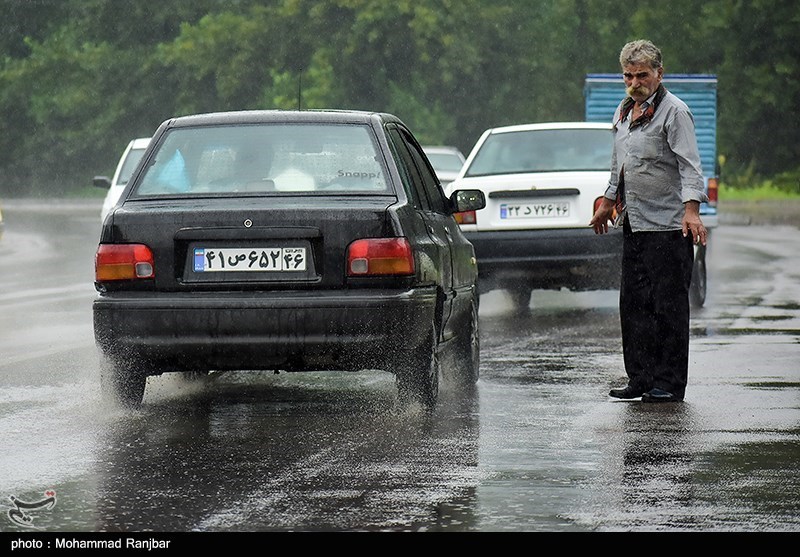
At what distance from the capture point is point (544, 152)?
14.8 meters

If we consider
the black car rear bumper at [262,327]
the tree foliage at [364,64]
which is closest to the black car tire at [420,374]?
the black car rear bumper at [262,327]

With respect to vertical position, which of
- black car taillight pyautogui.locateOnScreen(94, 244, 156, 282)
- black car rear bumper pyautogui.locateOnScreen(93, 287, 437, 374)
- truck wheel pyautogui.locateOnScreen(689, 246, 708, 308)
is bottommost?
truck wheel pyautogui.locateOnScreen(689, 246, 708, 308)

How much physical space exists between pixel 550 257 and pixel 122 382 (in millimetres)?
6092

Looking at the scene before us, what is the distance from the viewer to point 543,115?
67.6 metres

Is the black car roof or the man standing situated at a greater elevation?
the black car roof

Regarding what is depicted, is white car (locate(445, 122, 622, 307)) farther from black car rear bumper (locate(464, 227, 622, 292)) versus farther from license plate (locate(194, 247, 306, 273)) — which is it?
license plate (locate(194, 247, 306, 273))

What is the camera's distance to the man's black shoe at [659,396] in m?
8.80

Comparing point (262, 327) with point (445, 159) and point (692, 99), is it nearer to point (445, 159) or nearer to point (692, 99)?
point (445, 159)

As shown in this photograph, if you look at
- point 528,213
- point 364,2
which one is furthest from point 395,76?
point 528,213

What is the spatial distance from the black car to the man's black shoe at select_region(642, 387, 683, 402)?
1156 mm

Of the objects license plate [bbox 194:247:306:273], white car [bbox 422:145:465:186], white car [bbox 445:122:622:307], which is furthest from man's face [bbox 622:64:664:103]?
white car [bbox 422:145:465:186]

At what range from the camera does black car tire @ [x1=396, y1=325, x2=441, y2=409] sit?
8.08 m

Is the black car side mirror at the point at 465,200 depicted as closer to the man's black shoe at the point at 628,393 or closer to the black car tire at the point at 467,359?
the black car tire at the point at 467,359

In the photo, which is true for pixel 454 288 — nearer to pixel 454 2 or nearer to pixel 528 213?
pixel 528 213
